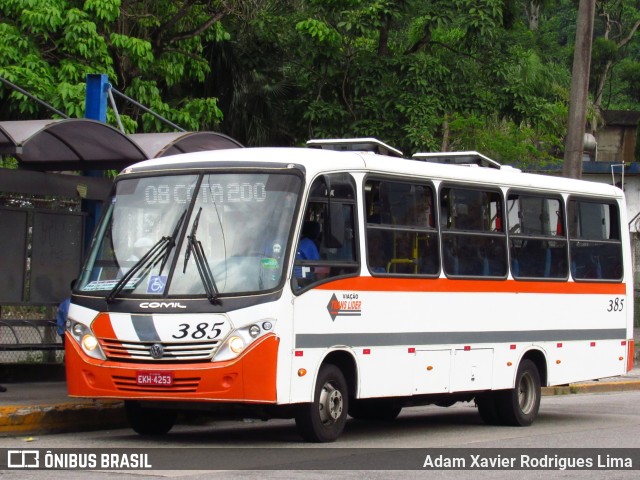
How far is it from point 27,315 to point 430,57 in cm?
1231

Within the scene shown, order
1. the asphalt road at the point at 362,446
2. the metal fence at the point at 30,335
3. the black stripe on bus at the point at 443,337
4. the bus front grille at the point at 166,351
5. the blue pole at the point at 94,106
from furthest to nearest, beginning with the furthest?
the blue pole at the point at 94,106 → the metal fence at the point at 30,335 → the black stripe on bus at the point at 443,337 → the bus front grille at the point at 166,351 → the asphalt road at the point at 362,446

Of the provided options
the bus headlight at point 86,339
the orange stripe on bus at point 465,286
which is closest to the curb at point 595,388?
the orange stripe on bus at point 465,286

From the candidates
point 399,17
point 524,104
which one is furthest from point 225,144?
point 524,104

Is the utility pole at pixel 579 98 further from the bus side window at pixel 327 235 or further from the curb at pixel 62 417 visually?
the curb at pixel 62 417

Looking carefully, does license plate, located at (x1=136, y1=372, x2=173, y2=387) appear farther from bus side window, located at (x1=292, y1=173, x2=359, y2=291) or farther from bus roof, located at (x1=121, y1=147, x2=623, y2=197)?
bus roof, located at (x1=121, y1=147, x2=623, y2=197)

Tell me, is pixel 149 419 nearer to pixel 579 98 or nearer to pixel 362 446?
pixel 362 446

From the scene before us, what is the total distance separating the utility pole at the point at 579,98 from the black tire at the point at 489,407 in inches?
271

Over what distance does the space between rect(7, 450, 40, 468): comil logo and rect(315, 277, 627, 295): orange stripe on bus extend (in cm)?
302

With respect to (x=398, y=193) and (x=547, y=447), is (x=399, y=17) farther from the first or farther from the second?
(x=547, y=447)

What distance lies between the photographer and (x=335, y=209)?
12.0m

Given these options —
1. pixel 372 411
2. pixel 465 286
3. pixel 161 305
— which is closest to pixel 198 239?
pixel 161 305

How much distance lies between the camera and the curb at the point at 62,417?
12094 mm

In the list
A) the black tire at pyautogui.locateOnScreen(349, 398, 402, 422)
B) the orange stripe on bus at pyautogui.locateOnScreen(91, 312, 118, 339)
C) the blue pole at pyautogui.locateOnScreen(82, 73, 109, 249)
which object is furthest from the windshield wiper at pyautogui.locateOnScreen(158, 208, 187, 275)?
the blue pole at pyautogui.locateOnScreen(82, 73, 109, 249)

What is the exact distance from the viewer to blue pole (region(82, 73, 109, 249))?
1691cm
